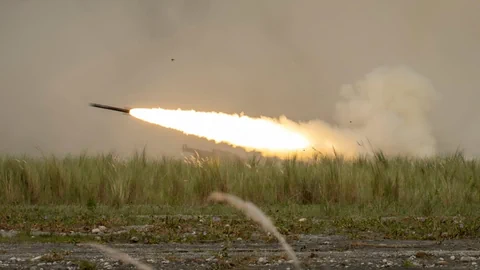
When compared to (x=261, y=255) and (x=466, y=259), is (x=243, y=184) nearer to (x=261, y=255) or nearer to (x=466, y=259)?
(x=261, y=255)

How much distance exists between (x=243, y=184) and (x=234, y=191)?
0.32 metres

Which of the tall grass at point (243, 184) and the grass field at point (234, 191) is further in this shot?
the tall grass at point (243, 184)

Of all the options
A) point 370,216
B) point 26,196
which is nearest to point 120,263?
point 370,216

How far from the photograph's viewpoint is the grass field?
1767 cm

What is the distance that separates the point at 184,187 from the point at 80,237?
7.09 metres

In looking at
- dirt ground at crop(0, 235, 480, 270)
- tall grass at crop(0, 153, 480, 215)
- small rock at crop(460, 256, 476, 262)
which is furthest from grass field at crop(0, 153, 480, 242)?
small rock at crop(460, 256, 476, 262)

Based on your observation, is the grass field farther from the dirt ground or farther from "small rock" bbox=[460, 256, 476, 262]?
"small rock" bbox=[460, 256, 476, 262]

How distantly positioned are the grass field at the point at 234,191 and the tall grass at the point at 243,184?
29 millimetres

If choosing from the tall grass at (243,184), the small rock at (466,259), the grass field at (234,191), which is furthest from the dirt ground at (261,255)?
the tall grass at (243,184)

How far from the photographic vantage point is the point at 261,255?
1269cm

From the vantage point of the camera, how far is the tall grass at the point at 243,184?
70.8 ft

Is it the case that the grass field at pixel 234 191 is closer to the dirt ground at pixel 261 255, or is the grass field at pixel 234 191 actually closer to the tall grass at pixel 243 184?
the tall grass at pixel 243 184

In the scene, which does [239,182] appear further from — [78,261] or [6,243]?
[78,261]

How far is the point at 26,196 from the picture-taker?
22.6 meters
